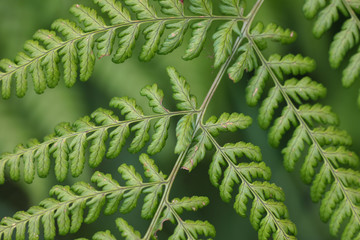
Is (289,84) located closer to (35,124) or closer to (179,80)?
(179,80)

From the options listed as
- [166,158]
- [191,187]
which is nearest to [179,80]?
[166,158]

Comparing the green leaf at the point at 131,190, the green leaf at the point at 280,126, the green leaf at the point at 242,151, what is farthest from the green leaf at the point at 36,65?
the green leaf at the point at 280,126

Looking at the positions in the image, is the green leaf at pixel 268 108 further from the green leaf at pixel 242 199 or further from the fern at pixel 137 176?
the green leaf at pixel 242 199

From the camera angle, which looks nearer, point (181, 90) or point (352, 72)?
point (352, 72)

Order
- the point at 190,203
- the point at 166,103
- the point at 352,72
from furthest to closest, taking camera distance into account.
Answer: the point at 166,103
the point at 190,203
the point at 352,72

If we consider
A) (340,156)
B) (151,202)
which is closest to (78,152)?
(151,202)

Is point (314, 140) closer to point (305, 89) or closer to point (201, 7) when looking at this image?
point (305, 89)
